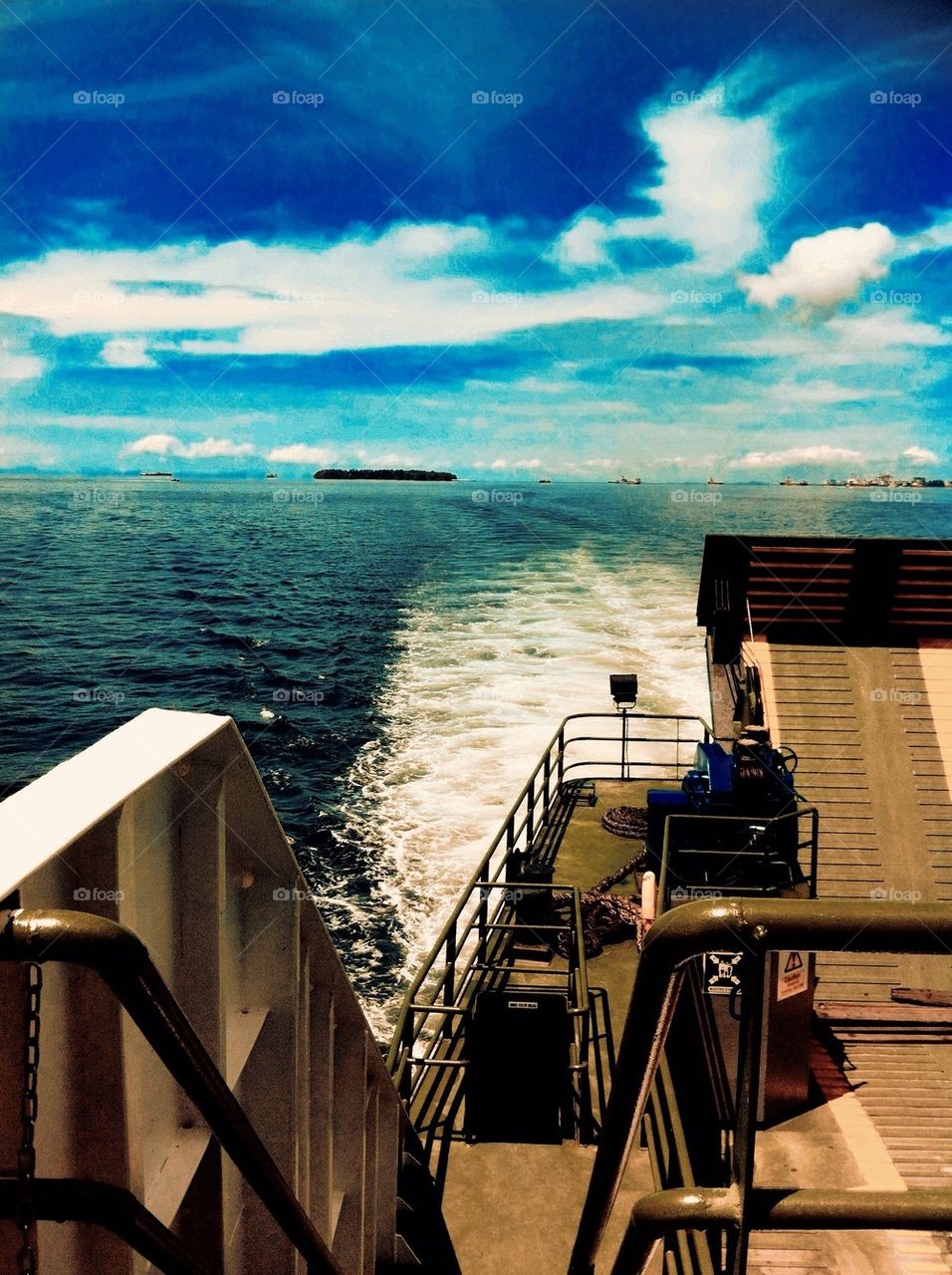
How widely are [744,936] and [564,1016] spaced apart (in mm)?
5887

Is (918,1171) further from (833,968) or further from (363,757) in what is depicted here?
(363,757)

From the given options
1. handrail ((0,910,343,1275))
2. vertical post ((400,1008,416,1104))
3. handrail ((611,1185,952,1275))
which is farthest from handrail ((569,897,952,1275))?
vertical post ((400,1008,416,1104))

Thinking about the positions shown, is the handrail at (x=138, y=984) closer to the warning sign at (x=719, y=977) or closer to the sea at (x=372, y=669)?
the warning sign at (x=719, y=977)

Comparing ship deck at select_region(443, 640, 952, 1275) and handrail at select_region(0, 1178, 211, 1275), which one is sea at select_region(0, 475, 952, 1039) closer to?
ship deck at select_region(443, 640, 952, 1275)

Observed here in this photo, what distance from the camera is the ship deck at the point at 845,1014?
19.5 feet

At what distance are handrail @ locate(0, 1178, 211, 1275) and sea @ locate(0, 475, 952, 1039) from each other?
12.2 meters

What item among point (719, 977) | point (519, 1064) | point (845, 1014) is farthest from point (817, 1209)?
point (845, 1014)

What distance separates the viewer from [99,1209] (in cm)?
132

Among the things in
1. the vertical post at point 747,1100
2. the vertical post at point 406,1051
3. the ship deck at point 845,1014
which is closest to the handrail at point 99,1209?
the vertical post at point 747,1100

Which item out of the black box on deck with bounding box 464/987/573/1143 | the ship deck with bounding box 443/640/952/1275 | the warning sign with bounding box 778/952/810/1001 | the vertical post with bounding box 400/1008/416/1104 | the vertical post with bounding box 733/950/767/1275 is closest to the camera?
Result: the vertical post with bounding box 733/950/767/1275

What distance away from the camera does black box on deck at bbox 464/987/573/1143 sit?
262 inches

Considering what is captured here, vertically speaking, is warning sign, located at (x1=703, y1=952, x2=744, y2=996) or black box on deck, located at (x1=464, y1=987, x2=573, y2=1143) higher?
warning sign, located at (x1=703, y1=952, x2=744, y2=996)

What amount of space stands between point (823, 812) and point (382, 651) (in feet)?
88.4

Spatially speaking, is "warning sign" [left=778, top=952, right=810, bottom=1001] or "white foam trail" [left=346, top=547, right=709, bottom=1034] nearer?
"warning sign" [left=778, top=952, right=810, bottom=1001]
